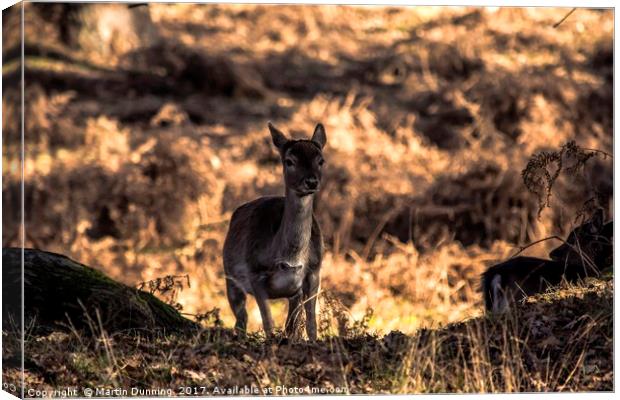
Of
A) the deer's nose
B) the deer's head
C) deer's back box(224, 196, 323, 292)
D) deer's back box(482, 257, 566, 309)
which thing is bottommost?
deer's back box(482, 257, 566, 309)

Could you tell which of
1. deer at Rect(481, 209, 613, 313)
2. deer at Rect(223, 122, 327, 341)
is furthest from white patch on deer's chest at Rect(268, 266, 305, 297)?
deer at Rect(481, 209, 613, 313)

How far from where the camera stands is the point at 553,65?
25844 mm

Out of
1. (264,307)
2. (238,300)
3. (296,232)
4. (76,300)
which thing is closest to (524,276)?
(296,232)

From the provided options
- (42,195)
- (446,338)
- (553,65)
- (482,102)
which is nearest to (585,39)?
(553,65)

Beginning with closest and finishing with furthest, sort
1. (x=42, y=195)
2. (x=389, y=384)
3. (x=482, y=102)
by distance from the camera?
(x=389, y=384) < (x=42, y=195) < (x=482, y=102)

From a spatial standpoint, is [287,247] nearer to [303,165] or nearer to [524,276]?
[303,165]

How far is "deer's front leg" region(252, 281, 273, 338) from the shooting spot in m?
9.74

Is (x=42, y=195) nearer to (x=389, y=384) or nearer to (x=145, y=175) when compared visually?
(x=145, y=175)

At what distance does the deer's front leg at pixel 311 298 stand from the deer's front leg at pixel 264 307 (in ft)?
0.96

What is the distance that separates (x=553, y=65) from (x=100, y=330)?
18075 millimetres

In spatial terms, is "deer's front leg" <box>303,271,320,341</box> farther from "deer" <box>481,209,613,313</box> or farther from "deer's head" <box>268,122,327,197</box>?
"deer" <box>481,209,613,313</box>

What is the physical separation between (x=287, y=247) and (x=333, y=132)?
12542 mm

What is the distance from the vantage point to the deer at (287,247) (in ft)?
33.1

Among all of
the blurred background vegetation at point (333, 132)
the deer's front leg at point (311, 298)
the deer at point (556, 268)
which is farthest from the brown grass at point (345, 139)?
the deer's front leg at point (311, 298)
